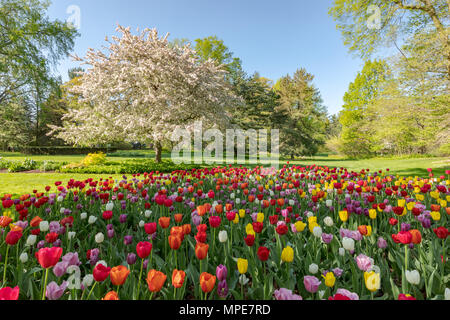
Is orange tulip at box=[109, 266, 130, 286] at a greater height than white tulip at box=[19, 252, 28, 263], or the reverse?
orange tulip at box=[109, 266, 130, 286]

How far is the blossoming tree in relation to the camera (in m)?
11.0

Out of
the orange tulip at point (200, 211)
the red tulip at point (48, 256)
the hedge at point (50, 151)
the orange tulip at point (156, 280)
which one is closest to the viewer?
the orange tulip at point (156, 280)

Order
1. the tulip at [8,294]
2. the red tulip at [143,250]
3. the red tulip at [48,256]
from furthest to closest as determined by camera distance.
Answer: the red tulip at [143,250] < the red tulip at [48,256] < the tulip at [8,294]

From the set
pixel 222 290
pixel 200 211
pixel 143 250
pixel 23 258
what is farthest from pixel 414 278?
pixel 23 258

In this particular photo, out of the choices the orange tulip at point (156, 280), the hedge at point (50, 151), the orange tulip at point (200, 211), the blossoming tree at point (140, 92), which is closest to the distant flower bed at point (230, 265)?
the orange tulip at point (156, 280)

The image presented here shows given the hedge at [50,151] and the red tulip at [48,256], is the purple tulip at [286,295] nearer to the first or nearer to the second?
the red tulip at [48,256]

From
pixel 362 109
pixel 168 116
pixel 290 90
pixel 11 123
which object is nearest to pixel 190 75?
pixel 168 116

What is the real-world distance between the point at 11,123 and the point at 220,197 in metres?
34.1

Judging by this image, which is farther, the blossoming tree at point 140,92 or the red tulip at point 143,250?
the blossoming tree at point 140,92

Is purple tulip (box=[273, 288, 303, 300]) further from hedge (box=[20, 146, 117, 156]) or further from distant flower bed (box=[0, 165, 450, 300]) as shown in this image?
hedge (box=[20, 146, 117, 156])

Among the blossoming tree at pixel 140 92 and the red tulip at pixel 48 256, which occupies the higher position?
the blossoming tree at pixel 140 92

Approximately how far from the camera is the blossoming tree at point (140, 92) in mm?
11045

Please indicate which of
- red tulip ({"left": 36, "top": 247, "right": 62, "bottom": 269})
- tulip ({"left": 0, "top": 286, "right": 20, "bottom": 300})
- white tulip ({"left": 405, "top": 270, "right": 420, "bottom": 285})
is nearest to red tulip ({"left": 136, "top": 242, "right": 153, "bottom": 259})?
red tulip ({"left": 36, "top": 247, "right": 62, "bottom": 269})

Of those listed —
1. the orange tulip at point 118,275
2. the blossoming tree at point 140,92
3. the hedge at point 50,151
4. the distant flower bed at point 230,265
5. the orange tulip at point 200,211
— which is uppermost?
the blossoming tree at point 140,92
